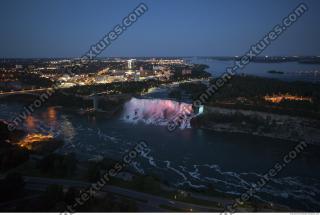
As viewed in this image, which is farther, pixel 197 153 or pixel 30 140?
pixel 30 140

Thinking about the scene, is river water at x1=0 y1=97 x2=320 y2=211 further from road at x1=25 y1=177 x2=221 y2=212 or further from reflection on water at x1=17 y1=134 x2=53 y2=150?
road at x1=25 y1=177 x2=221 y2=212

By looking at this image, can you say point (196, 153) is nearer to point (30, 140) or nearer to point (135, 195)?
point (135, 195)

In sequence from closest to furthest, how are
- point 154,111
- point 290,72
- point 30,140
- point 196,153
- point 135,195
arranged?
point 135,195, point 196,153, point 30,140, point 154,111, point 290,72

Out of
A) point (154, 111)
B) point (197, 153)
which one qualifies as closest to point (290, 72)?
point (154, 111)

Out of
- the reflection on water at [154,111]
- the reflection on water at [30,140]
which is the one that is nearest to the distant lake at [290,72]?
the reflection on water at [154,111]

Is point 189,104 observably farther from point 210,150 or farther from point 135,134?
point 210,150

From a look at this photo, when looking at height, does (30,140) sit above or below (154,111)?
above

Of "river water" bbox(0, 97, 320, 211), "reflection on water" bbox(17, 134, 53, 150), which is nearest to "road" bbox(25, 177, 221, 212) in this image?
"river water" bbox(0, 97, 320, 211)
